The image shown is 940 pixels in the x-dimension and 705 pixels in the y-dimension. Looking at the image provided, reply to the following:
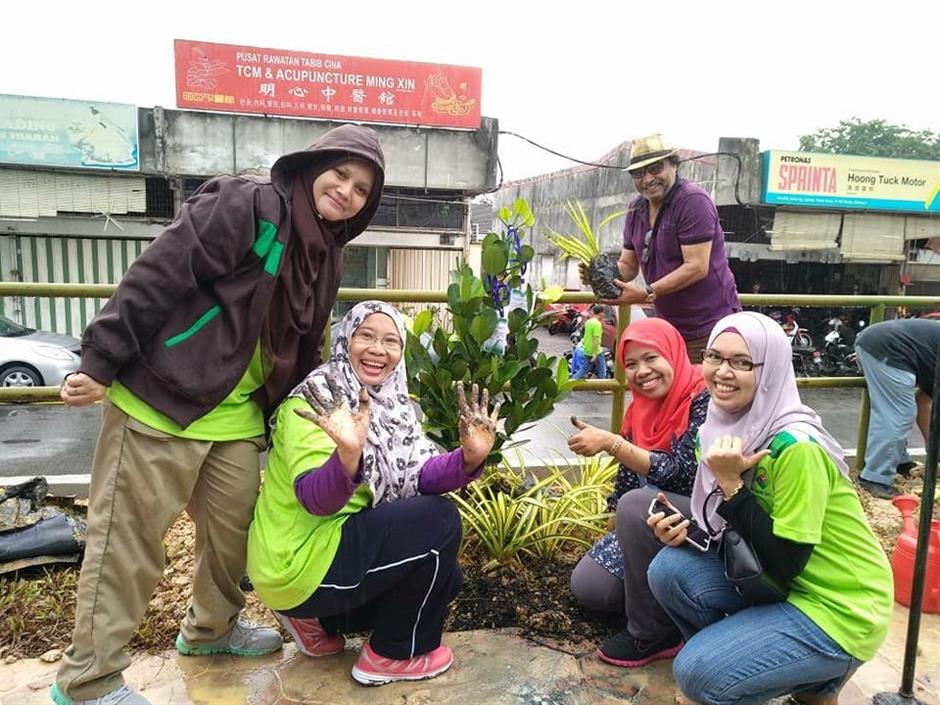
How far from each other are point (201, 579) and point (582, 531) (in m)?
1.51

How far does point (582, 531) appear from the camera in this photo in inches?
115

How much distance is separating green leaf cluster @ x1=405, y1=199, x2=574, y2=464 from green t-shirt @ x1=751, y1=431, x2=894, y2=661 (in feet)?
2.92

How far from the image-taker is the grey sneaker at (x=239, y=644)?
2.19 metres

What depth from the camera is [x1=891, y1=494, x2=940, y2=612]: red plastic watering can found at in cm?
254

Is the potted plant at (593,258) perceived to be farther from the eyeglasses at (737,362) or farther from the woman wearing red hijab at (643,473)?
the eyeglasses at (737,362)

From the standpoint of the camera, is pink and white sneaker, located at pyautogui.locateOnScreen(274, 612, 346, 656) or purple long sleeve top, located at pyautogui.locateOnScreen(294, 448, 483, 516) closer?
purple long sleeve top, located at pyautogui.locateOnScreen(294, 448, 483, 516)

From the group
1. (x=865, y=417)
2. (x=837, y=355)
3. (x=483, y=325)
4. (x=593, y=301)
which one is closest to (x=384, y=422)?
(x=483, y=325)

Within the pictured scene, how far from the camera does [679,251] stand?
3004 millimetres

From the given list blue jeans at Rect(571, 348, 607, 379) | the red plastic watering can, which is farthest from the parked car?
the red plastic watering can

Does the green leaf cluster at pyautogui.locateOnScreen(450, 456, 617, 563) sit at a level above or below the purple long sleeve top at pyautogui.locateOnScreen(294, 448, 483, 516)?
below

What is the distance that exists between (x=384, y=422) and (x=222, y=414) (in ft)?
1.48

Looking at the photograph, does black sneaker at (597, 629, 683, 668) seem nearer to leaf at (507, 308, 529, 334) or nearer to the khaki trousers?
leaf at (507, 308, 529, 334)

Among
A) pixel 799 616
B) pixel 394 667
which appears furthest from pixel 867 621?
pixel 394 667

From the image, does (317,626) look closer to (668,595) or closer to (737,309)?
(668,595)
